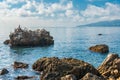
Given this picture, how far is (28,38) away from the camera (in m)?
118

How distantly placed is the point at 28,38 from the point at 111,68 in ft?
244

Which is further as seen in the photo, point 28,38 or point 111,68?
point 28,38

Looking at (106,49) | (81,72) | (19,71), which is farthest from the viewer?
(106,49)

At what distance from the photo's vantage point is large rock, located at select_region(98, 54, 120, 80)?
44219 millimetres

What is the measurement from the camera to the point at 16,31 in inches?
4761

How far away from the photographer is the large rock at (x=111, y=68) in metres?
44.2

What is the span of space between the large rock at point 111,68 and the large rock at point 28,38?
7056 centimetres

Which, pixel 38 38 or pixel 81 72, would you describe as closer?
pixel 81 72

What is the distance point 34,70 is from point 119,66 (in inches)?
777

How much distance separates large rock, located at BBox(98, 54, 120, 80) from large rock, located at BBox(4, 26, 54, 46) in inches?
2778

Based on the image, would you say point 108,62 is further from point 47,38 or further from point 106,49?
point 47,38

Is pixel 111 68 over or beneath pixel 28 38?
beneath

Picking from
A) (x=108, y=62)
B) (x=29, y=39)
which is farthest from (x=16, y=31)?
(x=108, y=62)

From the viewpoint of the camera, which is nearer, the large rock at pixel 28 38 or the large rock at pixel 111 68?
the large rock at pixel 111 68
